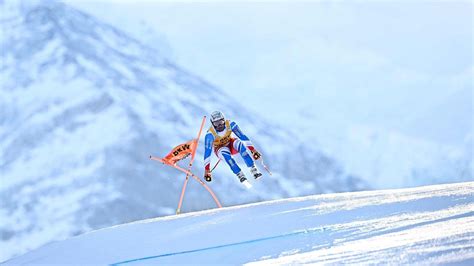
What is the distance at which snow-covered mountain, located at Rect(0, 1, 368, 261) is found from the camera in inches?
968

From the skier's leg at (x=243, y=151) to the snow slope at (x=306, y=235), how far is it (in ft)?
1.59

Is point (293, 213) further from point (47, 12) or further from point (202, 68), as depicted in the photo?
point (47, 12)

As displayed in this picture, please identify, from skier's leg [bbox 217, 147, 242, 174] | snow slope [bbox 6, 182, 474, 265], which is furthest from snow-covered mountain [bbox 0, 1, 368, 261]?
snow slope [bbox 6, 182, 474, 265]

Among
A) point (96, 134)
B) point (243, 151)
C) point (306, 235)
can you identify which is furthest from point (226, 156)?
point (96, 134)

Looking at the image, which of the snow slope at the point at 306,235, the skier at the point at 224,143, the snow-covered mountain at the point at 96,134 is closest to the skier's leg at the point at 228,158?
the skier at the point at 224,143

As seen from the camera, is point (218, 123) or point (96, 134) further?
point (96, 134)

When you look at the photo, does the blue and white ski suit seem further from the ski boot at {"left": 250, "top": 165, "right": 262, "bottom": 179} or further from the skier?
the ski boot at {"left": 250, "top": 165, "right": 262, "bottom": 179}

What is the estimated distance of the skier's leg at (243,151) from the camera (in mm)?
8367

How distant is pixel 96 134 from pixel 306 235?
21.2 m

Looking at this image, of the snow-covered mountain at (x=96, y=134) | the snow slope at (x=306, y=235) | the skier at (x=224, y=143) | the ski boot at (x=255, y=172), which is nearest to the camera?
the snow slope at (x=306, y=235)

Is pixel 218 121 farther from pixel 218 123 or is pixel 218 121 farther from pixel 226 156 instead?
pixel 226 156

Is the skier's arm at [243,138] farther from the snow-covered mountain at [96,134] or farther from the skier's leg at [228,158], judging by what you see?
the snow-covered mountain at [96,134]

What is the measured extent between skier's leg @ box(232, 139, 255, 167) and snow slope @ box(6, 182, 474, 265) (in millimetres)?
485

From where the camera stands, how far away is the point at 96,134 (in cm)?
2702
